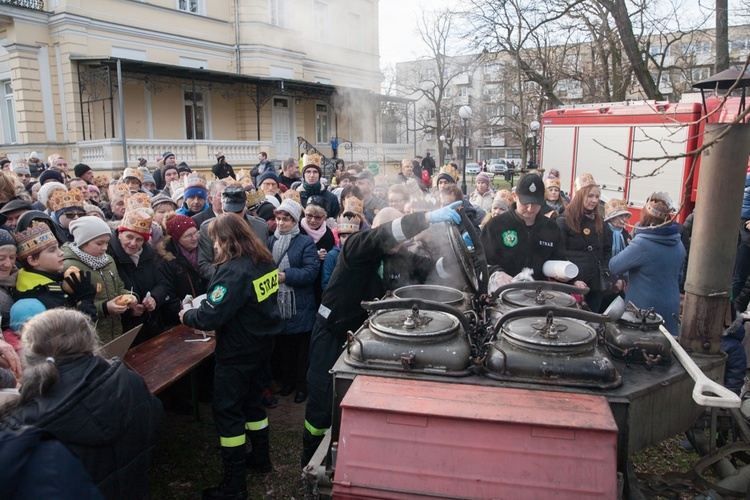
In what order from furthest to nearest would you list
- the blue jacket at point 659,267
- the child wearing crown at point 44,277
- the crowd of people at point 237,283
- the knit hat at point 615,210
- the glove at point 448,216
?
the knit hat at point 615,210 < the blue jacket at point 659,267 < the child wearing crown at point 44,277 < the glove at point 448,216 < the crowd of people at point 237,283

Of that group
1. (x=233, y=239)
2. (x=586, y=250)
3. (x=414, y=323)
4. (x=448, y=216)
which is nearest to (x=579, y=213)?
(x=586, y=250)

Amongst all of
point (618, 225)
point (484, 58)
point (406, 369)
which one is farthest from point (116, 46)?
point (406, 369)

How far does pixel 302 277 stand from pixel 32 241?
2.06m

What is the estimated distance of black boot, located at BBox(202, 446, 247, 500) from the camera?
11.2ft

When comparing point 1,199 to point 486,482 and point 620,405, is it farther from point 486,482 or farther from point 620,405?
point 620,405

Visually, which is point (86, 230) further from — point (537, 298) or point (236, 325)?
point (537, 298)

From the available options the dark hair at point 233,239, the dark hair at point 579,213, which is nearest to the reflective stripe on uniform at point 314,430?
the dark hair at point 233,239

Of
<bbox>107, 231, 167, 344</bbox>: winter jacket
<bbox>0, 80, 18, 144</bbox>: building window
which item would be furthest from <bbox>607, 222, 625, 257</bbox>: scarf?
<bbox>0, 80, 18, 144</bbox>: building window

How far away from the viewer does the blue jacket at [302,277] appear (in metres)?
4.67

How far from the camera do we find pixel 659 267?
13.8 ft

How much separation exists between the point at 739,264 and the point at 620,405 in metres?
4.63

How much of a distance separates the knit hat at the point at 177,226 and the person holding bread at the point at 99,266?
2.94 feet

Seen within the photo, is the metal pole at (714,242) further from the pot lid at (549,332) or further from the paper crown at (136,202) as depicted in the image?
the paper crown at (136,202)

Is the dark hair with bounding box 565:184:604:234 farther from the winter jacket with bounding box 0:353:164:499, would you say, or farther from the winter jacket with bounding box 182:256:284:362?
the winter jacket with bounding box 0:353:164:499
